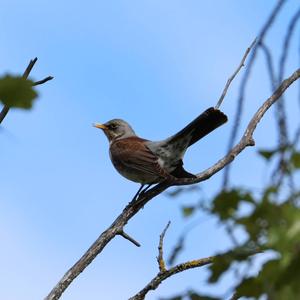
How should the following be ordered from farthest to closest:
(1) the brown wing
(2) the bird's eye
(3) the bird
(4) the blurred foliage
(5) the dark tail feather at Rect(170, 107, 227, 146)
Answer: (2) the bird's eye
(1) the brown wing
(3) the bird
(5) the dark tail feather at Rect(170, 107, 227, 146)
(4) the blurred foliage

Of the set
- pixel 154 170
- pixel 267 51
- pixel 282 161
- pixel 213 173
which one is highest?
pixel 154 170

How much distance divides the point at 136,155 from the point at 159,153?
0.42 metres

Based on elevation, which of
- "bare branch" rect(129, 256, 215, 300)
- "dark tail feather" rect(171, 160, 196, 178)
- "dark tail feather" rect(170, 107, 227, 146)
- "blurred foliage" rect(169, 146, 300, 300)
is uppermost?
"dark tail feather" rect(170, 107, 227, 146)

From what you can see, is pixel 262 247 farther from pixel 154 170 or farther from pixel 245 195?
pixel 154 170

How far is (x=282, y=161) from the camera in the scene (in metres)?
1.35

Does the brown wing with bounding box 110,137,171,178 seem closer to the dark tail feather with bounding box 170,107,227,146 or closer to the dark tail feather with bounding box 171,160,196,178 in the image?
the dark tail feather with bounding box 171,160,196,178

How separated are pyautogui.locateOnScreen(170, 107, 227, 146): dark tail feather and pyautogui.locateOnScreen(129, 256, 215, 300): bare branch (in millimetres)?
2390

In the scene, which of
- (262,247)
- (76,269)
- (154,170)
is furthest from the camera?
(154,170)

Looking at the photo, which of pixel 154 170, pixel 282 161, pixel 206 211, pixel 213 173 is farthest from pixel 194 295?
pixel 154 170

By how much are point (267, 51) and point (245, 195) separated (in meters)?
0.62

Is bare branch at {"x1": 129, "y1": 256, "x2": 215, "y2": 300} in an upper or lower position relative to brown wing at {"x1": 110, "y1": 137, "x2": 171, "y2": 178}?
lower

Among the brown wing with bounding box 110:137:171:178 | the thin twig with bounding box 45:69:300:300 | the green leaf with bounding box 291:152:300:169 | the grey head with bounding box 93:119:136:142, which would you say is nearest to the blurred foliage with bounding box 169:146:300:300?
the green leaf with bounding box 291:152:300:169

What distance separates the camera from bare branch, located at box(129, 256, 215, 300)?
4195mm

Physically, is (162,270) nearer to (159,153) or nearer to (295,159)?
(295,159)
